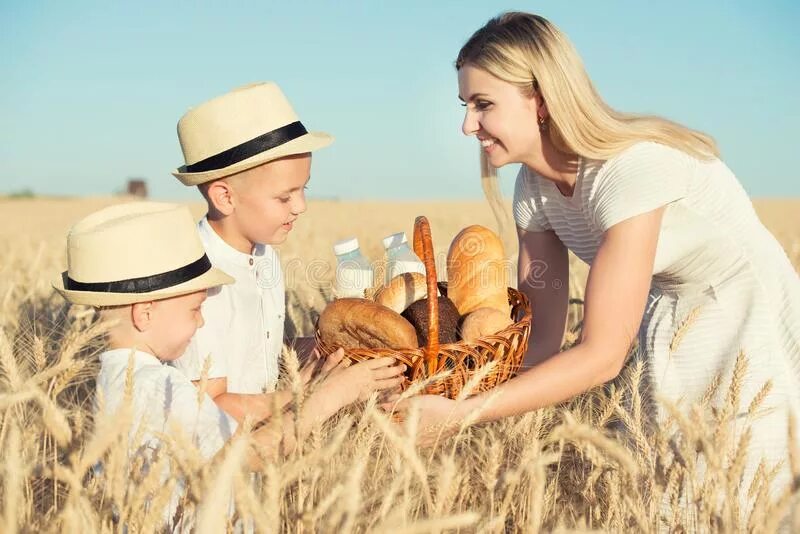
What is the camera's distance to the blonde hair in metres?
2.22

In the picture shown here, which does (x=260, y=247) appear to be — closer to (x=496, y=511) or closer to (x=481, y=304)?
(x=481, y=304)

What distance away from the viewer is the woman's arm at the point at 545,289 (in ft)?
9.25

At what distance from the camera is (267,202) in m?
2.37

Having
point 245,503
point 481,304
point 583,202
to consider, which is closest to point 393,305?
point 481,304

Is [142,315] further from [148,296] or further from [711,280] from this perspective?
[711,280]

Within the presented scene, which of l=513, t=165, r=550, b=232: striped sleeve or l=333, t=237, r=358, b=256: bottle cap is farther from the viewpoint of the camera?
l=513, t=165, r=550, b=232: striped sleeve

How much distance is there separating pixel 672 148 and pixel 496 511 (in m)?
1.28

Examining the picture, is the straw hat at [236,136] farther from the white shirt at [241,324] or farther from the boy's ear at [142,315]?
the boy's ear at [142,315]

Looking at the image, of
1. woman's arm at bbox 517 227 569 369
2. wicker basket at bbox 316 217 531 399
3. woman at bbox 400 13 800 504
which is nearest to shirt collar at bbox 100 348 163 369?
wicker basket at bbox 316 217 531 399

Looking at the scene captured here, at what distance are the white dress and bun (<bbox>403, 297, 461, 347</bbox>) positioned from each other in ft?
1.74

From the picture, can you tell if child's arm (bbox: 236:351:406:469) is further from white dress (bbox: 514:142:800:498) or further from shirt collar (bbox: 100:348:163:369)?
white dress (bbox: 514:142:800:498)

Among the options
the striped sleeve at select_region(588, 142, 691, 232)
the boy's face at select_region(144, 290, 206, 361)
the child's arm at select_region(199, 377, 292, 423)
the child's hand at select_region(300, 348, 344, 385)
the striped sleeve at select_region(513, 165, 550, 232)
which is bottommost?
the child's arm at select_region(199, 377, 292, 423)

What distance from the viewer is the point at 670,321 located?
241cm

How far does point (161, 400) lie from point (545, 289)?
5.11 feet
